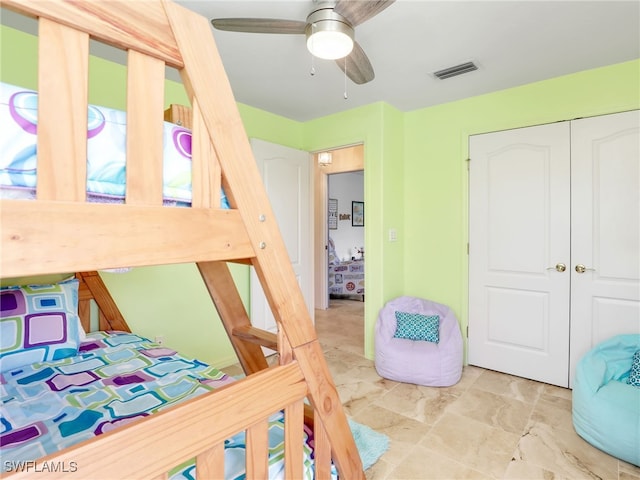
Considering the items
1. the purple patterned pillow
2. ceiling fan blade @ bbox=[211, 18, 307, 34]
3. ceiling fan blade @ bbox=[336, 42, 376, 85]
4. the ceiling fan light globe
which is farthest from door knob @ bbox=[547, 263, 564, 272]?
the purple patterned pillow

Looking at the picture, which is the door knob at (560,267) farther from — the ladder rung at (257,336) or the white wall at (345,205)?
the white wall at (345,205)

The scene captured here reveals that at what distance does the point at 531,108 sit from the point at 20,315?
3.63 m

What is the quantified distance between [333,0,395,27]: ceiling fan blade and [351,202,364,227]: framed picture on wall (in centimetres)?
525

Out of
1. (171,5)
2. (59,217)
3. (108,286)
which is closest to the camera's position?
(59,217)

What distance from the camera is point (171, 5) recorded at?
72cm

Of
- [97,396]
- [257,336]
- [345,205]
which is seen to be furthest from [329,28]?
[345,205]

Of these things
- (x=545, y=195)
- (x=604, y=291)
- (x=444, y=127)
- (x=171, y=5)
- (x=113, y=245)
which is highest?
(x=444, y=127)

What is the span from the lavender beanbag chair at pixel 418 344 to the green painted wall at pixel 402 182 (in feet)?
0.62

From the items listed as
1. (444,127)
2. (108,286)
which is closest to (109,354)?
(108,286)

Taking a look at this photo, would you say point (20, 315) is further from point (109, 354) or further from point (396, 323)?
point (396, 323)

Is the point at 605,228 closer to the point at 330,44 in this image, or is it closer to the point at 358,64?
the point at 358,64

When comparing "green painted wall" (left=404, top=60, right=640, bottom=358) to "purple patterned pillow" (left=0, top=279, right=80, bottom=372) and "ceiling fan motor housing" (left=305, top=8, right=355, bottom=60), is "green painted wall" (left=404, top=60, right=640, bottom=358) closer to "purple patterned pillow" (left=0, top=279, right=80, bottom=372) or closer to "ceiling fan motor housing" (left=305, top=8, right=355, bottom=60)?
"ceiling fan motor housing" (left=305, top=8, right=355, bottom=60)

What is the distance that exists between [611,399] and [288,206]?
2.71 meters

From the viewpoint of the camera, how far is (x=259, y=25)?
150 centimetres
